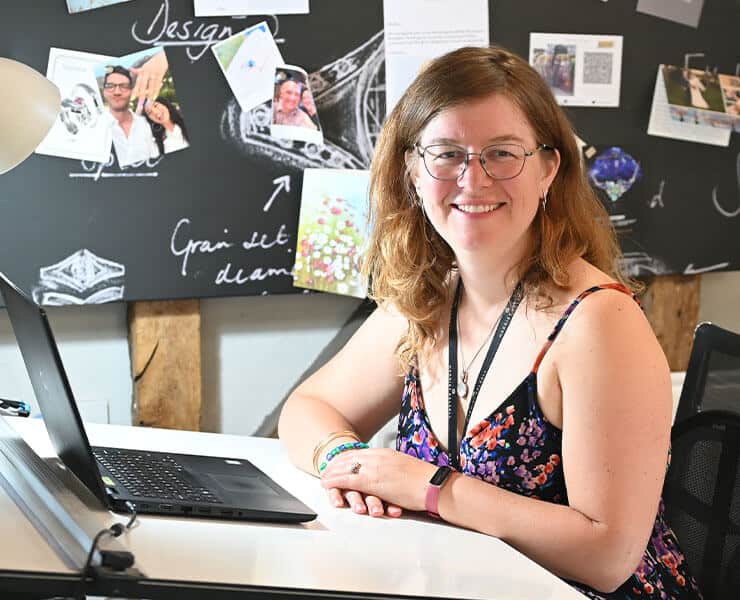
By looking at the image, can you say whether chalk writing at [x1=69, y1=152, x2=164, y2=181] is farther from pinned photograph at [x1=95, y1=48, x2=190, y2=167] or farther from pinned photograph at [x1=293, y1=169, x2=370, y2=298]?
pinned photograph at [x1=293, y1=169, x2=370, y2=298]

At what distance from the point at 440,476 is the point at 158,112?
54.4 inches

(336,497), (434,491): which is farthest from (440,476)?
(336,497)

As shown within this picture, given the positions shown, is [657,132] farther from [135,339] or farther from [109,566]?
[109,566]

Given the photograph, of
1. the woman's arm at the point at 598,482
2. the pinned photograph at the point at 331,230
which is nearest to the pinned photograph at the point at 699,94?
the pinned photograph at the point at 331,230

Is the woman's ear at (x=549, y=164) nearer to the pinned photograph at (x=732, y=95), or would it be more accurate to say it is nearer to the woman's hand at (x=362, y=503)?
the woman's hand at (x=362, y=503)

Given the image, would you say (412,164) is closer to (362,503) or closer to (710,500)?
(362,503)

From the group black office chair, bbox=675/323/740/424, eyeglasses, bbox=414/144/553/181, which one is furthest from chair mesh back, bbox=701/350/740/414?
eyeglasses, bbox=414/144/553/181

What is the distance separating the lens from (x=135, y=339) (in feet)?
8.50

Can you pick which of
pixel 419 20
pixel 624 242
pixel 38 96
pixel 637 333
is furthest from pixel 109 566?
pixel 624 242

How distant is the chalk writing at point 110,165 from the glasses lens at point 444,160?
1.10m

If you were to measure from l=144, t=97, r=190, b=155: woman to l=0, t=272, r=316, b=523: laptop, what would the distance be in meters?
1.06

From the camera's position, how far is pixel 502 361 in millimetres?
1605

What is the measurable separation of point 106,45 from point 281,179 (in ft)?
1.68

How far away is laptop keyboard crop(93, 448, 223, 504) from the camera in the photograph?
1371 mm
